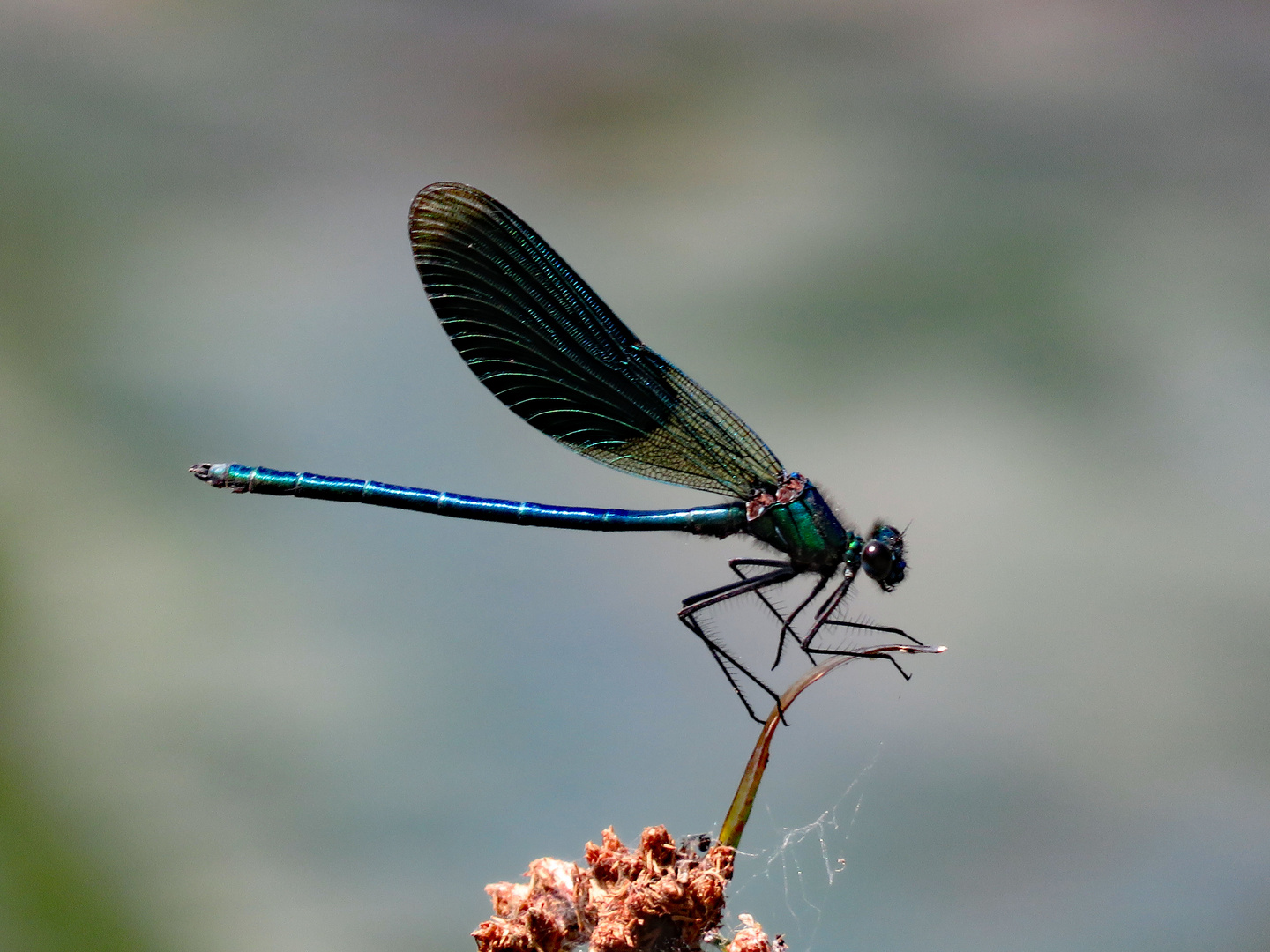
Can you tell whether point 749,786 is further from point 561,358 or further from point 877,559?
point 561,358

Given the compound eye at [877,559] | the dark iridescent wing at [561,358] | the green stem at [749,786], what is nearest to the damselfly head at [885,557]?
the compound eye at [877,559]

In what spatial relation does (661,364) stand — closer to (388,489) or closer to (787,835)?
(388,489)

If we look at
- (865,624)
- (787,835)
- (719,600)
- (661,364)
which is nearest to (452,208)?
(661,364)

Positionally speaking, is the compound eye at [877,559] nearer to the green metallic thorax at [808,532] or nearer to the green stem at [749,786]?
the green metallic thorax at [808,532]

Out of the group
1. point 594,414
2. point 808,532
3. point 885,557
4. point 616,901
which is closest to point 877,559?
point 885,557

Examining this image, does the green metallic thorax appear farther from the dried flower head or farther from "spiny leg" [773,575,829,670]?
the dried flower head
